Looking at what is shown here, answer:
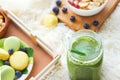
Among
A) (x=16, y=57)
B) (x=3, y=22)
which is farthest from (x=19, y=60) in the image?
(x=3, y=22)

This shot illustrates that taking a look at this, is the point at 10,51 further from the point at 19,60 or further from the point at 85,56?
the point at 85,56

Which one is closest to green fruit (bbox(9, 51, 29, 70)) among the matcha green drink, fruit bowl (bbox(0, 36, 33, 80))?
fruit bowl (bbox(0, 36, 33, 80))

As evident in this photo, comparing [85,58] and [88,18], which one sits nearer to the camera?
[85,58]

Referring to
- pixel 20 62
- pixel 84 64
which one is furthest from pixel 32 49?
pixel 84 64

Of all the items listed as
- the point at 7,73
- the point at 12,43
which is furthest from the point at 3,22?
the point at 7,73

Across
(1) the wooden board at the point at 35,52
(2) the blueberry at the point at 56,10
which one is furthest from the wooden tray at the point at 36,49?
(2) the blueberry at the point at 56,10
